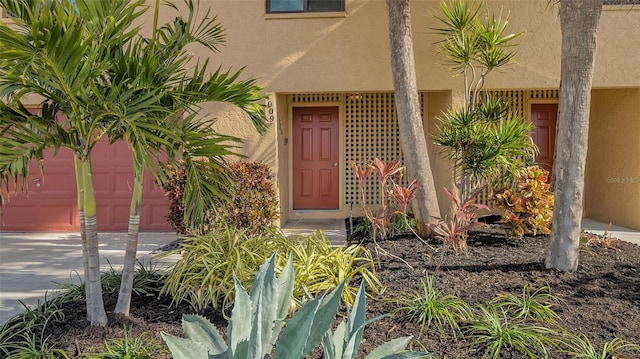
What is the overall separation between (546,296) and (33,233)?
27.7 ft

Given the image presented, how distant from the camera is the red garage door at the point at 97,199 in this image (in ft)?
26.3

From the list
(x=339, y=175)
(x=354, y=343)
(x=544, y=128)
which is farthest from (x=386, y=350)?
(x=544, y=128)

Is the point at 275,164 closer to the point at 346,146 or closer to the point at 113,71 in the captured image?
the point at 346,146

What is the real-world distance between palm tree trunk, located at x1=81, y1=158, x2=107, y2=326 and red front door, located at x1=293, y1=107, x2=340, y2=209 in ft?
20.3

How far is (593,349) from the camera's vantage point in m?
2.59

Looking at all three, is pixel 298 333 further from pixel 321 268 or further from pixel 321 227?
pixel 321 227

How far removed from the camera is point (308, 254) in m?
3.82

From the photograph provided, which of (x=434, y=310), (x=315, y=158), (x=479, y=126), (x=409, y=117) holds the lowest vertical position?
(x=434, y=310)

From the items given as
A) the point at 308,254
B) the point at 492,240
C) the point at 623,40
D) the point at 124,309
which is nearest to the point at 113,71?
the point at 124,309

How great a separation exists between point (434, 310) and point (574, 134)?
2.20m

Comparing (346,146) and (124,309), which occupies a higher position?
(346,146)

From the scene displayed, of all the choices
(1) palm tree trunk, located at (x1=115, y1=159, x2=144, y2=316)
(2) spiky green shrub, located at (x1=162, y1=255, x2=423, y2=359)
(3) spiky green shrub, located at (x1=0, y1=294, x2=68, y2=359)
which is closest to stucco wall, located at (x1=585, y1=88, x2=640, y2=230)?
(2) spiky green shrub, located at (x1=162, y1=255, x2=423, y2=359)

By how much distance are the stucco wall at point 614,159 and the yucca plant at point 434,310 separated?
612 cm

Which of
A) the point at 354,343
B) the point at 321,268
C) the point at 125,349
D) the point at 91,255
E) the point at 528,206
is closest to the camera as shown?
the point at 354,343
